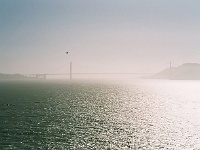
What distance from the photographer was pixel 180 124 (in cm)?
8319

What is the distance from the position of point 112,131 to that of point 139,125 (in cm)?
1376

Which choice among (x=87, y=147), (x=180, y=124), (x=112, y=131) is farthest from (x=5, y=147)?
(x=180, y=124)

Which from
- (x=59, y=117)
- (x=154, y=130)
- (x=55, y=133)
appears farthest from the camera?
(x=59, y=117)

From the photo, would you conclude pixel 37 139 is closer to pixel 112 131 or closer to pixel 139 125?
pixel 112 131

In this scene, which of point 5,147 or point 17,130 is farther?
point 17,130

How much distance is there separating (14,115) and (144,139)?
2098 inches

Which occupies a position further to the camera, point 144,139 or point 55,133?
point 55,133

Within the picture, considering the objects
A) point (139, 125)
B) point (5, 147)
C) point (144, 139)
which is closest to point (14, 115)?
point (5, 147)

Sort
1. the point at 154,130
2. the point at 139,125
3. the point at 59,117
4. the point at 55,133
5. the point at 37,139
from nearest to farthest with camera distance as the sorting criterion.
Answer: the point at 37,139 → the point at 55,133 → the point at 154,130 → the point at 139,125 → the point at 59,117

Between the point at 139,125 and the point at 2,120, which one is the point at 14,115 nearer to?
the point at 2,120

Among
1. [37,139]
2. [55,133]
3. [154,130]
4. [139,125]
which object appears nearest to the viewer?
[37,139]

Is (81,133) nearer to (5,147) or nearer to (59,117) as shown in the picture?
(5,147)

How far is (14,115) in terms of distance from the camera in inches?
3610

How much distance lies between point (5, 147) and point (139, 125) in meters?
43.5
